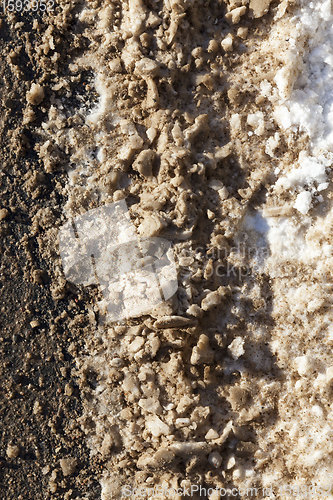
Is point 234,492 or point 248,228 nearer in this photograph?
point 234,492

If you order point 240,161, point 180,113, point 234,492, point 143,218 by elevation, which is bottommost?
point 234,492

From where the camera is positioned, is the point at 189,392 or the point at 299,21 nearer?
the point at 189,392

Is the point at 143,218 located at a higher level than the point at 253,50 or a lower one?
lower

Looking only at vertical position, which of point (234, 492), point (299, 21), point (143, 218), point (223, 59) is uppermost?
point (299, 21)

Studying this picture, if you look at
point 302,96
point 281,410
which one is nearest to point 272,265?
point 281,410

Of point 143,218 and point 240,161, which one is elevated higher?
point 240,161

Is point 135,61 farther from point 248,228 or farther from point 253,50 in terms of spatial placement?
point 248,228

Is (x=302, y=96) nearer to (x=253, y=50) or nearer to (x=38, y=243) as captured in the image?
(x=253, y=50)

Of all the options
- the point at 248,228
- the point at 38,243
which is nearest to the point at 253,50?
the point at 248,228
